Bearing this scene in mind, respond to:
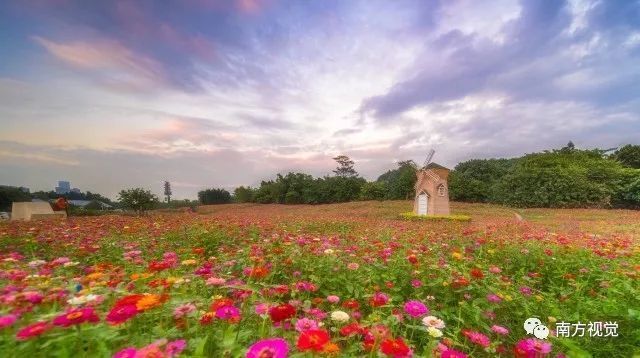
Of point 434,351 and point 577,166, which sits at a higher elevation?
point 577,166

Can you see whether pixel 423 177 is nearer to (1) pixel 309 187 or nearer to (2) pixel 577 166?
(2) pixel 577 166

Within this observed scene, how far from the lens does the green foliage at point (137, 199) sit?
2298 cm

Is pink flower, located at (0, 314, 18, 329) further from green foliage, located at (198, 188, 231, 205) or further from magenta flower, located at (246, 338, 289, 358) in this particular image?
green foliage, located at (198, 188, 231, 205)

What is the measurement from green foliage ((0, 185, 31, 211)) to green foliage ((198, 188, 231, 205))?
56.0 ft

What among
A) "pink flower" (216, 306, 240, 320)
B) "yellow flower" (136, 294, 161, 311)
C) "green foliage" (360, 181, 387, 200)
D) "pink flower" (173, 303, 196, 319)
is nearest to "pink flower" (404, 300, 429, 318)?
"pink flower" (216, 306, 240, 320)

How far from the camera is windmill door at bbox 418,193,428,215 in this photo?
22888 mm

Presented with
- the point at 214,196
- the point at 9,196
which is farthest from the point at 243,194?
the point at 9,196

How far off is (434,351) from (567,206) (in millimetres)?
33855

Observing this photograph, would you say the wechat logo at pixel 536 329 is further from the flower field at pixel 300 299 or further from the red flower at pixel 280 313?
the red flower at pixel 280 313

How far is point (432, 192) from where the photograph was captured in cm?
2256

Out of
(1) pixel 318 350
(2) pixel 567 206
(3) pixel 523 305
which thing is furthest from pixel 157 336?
(2) pixel 567 206

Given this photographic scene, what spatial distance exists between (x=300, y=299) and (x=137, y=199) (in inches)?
905

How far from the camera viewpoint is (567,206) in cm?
2991

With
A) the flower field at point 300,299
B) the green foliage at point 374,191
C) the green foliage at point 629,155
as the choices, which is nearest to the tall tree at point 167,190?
the green foliage at point 374,191
